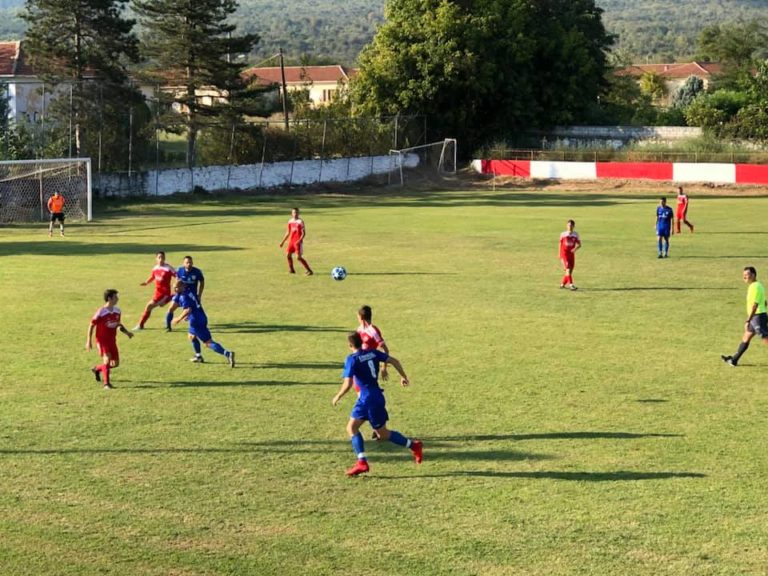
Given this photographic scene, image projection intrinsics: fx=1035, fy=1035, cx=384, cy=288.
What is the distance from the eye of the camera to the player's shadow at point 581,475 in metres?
11.8

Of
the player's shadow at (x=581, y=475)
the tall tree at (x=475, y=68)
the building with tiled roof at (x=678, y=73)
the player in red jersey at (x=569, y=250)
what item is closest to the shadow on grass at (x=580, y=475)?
the player's shadow at (x=581, y=475)

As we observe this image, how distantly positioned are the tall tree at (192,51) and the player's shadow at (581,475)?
49762 millimetres

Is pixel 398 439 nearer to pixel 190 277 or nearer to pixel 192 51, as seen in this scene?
pixel 190 277

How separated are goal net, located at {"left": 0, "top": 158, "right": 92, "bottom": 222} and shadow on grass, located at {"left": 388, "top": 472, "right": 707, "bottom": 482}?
3488 centimetres

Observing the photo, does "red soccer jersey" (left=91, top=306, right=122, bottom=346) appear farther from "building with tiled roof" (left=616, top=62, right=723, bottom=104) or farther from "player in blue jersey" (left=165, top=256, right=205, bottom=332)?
"building with tiled roof" (left=616, top=62, right=723, bottom=104)

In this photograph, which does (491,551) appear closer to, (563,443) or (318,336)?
(563,443)

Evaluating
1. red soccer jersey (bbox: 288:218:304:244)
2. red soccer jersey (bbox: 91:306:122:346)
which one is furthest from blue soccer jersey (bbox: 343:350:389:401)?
red soccer jersey (bbox: 288:218:304:244)

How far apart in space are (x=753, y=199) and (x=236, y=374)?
144 ft

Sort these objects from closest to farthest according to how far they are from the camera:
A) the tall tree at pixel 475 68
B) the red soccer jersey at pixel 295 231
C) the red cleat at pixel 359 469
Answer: the red cleat at pixel 359 469
the red soccer jersey at pixel 295 231
the tall tree at pixel 475 68

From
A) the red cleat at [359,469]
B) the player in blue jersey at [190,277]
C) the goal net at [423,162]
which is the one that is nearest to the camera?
the red cleat at [359,469]

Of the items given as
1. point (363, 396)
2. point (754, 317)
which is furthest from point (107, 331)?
point (754, 317)

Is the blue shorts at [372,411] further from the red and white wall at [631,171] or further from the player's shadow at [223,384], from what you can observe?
the red and white wall at [631,171]

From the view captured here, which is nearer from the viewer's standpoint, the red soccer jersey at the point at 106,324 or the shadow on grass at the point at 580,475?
the shadow on grass at the point at 580,475

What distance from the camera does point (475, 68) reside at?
70688mm
